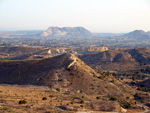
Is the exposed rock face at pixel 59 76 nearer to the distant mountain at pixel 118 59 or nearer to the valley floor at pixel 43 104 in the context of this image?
the valley floor at pixel 43 104

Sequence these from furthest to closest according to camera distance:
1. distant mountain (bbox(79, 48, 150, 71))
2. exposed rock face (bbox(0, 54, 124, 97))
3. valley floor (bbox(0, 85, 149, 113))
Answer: distant mountain (bbox(79, 48, 150, 71)), exposed rock face (bbox(0, 54, 124, 97)), valley floor (bbox(0, 85, 149, 113))

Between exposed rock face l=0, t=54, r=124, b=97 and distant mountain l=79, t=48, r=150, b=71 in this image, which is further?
distant mountain l=79, t=48, r=150, b=71

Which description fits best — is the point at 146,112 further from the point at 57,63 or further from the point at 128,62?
the point at 128,62

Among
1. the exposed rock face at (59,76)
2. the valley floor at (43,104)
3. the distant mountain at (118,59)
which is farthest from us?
Answer: the distant mountain at (118,59)

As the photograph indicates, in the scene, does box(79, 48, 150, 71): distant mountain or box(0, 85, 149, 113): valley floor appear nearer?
box(0, 85, 149, 113): valley floor

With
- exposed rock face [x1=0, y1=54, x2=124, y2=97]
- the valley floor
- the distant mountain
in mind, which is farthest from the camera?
the distant mountain

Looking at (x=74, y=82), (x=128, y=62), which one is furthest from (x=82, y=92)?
(x=128, y=62)

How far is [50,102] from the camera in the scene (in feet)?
87.5

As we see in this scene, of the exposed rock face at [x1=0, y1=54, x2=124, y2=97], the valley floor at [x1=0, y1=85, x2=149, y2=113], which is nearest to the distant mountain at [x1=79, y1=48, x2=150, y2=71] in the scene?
the exposed rock face at [x1=0, y1=54, x2=124, y2=97]

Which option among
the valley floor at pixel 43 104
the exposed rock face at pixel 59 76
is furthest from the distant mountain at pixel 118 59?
the valley floor at pixel 43 104

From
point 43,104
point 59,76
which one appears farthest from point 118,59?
point 43,104

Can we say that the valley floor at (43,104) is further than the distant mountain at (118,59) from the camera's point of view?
No

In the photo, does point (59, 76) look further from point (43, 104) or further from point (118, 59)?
point (118, 59)

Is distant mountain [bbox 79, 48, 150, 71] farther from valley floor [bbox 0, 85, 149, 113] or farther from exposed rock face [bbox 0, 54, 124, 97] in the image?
valley floor [bbox 0, 85, 149, 113]
